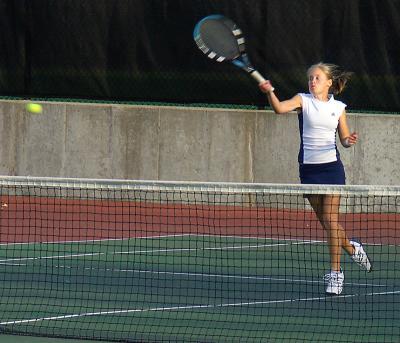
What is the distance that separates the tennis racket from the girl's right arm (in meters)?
0.36

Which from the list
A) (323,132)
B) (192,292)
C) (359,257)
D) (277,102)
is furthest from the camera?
(359,257)

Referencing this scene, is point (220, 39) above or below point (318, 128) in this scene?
above

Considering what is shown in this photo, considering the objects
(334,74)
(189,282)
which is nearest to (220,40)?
(334,74)

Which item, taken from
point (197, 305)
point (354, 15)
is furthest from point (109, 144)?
point (197, 305)

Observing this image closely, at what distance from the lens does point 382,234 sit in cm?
1162

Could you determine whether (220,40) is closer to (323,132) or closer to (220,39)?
(220,39)

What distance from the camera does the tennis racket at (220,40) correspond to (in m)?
7.84

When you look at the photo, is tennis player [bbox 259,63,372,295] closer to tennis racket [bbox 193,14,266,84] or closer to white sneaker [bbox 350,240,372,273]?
white sneaker [bbox 350,240,372,273]

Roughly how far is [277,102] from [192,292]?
134cm

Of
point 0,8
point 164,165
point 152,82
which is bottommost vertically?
point 164,165

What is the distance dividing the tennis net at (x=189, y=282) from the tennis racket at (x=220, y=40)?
92cm

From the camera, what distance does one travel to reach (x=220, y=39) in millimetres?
7969

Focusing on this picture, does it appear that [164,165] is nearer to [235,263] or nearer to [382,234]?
[382,234]

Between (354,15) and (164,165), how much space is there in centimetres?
282
